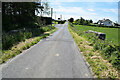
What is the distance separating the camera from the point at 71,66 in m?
4.91

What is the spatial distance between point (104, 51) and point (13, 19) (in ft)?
60.1

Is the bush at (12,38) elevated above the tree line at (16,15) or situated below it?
below

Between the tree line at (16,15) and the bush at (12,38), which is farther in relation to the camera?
the tree line at (16,15)

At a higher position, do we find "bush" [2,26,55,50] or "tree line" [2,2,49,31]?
"tree line" [2,2,49,31]

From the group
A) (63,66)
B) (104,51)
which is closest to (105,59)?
(104,51)

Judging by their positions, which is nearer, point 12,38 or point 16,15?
point 12,38

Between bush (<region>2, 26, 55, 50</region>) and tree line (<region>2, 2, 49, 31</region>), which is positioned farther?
tree line (<region>2, 2, 49, 31</region>)

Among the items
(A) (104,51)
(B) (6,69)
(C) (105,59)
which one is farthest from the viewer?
(A) (104,51)

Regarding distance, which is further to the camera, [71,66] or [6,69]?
[71,66]

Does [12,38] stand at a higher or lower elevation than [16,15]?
lower

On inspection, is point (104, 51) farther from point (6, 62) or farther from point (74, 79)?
point (6, 62)

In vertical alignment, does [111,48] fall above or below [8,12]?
below

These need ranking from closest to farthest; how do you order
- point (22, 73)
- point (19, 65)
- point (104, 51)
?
point (22, 73) < point (19, 65) < point (104, 51)

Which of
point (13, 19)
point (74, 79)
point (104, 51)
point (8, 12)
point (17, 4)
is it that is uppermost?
point (17, 4)
